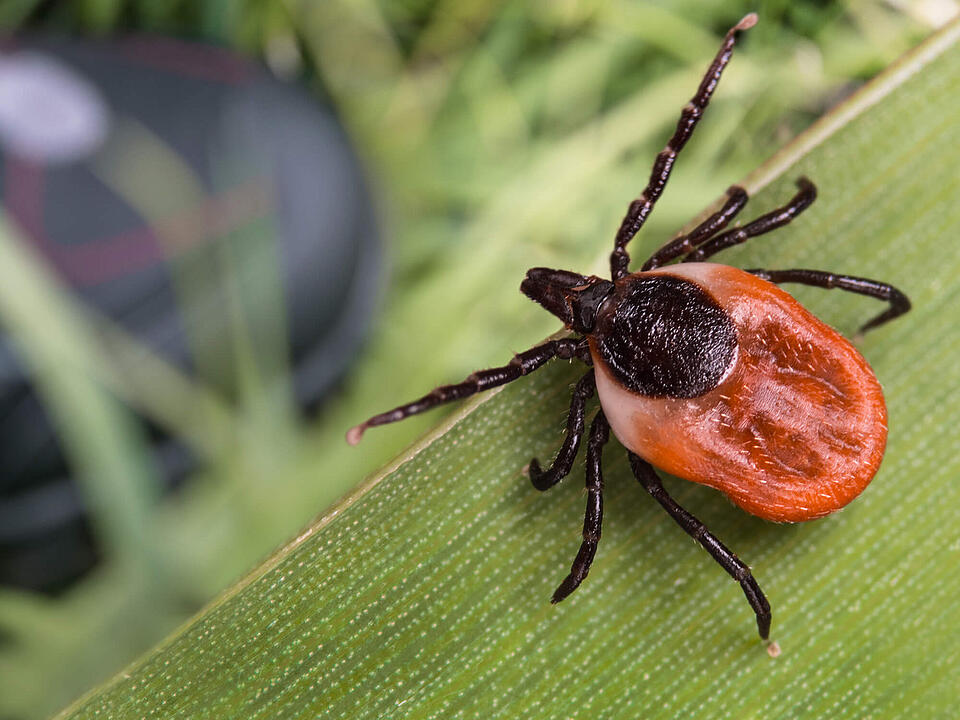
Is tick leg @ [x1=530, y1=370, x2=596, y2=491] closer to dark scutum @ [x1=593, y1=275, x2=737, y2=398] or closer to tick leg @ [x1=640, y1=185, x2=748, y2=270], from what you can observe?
dark scutum @ [x1=593, y1=275, x2=737, y2=398]

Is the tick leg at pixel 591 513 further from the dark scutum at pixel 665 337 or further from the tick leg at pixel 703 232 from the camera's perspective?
the tick leg at pixel 703 232

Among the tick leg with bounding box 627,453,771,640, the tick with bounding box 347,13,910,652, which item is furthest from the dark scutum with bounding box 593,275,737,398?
the tick leg with bounding box 627,453,771,640

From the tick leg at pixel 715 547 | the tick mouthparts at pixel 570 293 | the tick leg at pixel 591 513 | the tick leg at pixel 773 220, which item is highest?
the tick mouthparts at pixel 570 293

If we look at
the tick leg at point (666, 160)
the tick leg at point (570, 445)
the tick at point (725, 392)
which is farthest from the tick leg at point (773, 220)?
the tick leg at point (570, 445)

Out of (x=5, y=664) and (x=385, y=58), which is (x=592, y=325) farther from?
(x=5, y=664)

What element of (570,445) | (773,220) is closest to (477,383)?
(570,445)

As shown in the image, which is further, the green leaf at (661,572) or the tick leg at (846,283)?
the tick leg at (846,283)
